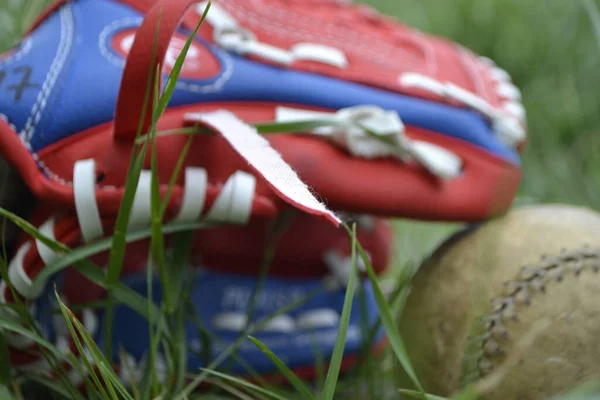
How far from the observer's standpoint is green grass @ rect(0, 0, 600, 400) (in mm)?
771

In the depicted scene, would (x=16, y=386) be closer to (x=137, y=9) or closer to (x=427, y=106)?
(x=137, y=9)

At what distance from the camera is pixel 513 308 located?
0.79m

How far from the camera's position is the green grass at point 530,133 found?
77 cm

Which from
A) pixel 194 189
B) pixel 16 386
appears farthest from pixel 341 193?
pixel 16 386

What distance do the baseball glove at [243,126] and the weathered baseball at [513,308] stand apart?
8cm

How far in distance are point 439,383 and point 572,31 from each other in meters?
1.45

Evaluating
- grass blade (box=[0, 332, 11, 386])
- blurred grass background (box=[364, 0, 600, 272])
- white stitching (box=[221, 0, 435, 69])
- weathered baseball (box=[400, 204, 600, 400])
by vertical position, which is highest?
white stitching (box=[221, 0, 435, 69])

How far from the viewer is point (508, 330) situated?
0.78 meters

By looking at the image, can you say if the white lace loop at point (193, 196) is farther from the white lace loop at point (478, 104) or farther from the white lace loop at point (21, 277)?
the white lace loop at point (478, 104)

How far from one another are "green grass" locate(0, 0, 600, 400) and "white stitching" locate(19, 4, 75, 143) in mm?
115

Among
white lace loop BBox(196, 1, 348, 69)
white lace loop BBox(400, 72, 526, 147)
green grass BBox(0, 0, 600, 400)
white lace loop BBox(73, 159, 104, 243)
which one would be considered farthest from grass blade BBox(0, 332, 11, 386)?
white lace loop BBox(400, 72, 526, 147)

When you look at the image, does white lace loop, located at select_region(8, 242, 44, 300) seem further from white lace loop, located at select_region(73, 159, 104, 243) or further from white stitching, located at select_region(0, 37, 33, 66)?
white stitching, located at select_region(0, 37, 33, 66)

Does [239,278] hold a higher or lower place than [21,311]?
lower

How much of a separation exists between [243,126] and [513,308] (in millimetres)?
348
